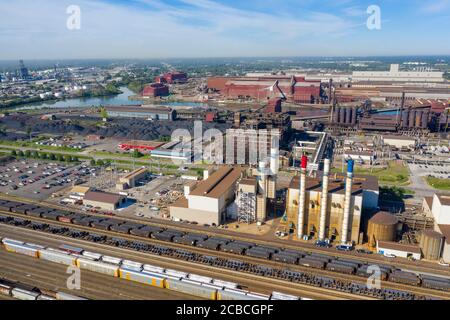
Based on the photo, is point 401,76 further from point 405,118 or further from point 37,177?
point 37,177

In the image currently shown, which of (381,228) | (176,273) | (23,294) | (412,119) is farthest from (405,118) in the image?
(23,294)

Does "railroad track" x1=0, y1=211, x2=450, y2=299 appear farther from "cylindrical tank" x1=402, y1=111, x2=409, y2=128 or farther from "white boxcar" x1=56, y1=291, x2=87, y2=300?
"cylindrical tank" x1=402, y1=111, x2=409, y2=128

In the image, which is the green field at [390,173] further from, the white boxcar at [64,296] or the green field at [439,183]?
the white boxcar at [64,296]

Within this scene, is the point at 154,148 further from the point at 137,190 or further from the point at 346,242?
the point at 346,242

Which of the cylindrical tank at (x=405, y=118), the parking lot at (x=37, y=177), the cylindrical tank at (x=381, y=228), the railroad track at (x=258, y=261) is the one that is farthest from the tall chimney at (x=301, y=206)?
the cylindrical tank at (x=405, y=118)

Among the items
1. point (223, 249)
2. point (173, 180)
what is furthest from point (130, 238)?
point (173, 180)

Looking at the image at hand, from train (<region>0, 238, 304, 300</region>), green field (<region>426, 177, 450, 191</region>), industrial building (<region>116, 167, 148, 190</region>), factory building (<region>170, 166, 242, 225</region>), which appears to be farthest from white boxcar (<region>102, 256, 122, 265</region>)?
→ green field (<region>426, 177, 450, 191</region>)
